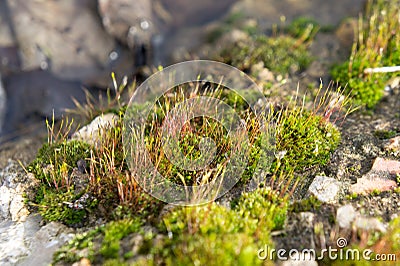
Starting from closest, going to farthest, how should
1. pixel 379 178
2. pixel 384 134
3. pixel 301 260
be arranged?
1. pixel 301 260
2. pixel 379 178
3. pixel 384 134

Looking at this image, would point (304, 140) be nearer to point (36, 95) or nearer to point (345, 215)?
point (345, 215)

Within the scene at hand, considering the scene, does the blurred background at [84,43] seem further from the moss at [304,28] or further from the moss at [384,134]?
the moss at [384,134]

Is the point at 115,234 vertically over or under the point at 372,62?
under

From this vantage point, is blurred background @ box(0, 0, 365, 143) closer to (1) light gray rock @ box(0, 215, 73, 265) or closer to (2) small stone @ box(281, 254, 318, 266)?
(1) light gray rock @ box(0, 215, 73, 265)

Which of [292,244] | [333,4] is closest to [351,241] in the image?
[292,244]

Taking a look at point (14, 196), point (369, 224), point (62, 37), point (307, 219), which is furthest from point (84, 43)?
point (369, 224)

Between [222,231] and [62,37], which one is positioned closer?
[222,231]
